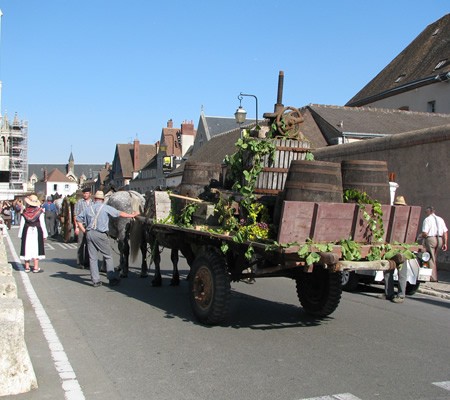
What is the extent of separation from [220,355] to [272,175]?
8.09 feet

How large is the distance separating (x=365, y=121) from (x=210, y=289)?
24.5 metres

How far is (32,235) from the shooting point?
12.5 meters

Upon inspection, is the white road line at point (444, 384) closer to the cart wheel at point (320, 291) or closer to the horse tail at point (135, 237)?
the cart wheel at point (320, 291)

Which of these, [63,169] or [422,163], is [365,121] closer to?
[422,163]

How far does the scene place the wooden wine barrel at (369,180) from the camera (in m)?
7.02

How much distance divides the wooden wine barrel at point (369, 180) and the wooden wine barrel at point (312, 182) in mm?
554

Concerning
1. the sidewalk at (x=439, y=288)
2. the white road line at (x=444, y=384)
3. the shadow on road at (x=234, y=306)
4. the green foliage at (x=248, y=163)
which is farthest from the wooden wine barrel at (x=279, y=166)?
the sidewalk at (x=439, y=288)

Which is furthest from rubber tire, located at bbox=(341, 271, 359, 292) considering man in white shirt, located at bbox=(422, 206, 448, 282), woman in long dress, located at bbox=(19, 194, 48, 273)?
woman in long dress, located at bbox=(19, 194, 48, 273)

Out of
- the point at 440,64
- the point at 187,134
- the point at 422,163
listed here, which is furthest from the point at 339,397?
the point at 187,134

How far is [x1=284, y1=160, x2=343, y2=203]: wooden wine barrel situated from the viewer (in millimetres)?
6465

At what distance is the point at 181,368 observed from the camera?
5.54 m

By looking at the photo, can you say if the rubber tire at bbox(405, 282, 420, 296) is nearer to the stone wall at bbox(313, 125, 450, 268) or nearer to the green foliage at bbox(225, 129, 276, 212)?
the stone wall at bbox(313, 125, 450, 268)

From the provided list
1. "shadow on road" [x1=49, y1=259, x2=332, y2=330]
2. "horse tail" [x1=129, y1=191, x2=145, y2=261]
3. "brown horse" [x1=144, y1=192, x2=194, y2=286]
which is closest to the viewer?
"shadow on road" [x1=49, y1=259, x2=332, y2=330]

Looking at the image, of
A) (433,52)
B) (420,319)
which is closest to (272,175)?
(420,319)
